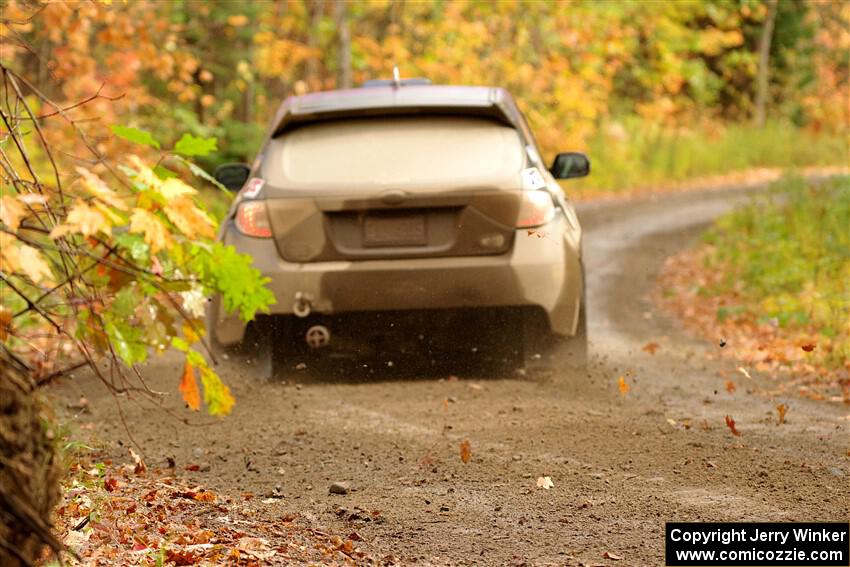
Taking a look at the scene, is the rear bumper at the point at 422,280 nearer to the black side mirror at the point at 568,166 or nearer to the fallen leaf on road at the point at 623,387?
the fallen leaf on road at the point at 623,387

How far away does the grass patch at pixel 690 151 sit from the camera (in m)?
30.3

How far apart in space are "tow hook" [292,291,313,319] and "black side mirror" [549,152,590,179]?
222 cm

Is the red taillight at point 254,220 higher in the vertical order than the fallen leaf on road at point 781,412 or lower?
higher

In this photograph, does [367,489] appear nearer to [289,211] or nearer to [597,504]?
[597,504]

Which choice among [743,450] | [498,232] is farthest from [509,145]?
[743,450]

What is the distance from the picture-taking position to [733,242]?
17094 mm

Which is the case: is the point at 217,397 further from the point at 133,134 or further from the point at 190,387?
the point at 133,134

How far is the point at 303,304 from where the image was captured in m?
8.13

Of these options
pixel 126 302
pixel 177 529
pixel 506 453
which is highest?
pixel 126 302

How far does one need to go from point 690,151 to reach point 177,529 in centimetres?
2908

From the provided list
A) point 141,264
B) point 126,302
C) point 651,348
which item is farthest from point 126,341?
point 651,348

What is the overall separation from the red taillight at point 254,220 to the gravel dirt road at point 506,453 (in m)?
0.85

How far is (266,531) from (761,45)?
4000 centimetres

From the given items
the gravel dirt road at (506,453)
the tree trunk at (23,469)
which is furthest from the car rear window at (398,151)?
the tree trunk at (23,469)
